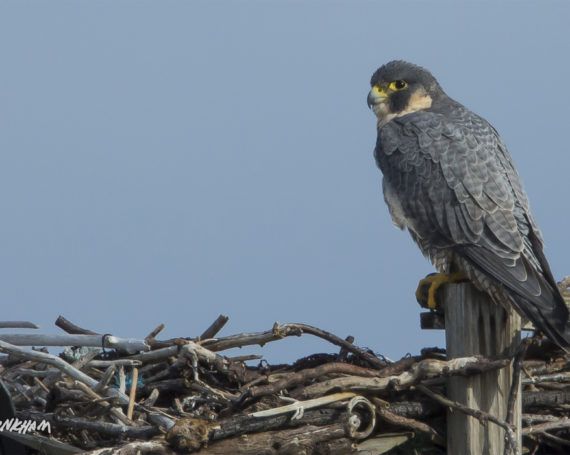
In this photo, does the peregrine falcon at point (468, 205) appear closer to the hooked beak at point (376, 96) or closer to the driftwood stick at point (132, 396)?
the hooked beak at point (376, 96)

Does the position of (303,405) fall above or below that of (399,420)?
above

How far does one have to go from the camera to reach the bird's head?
605 cm

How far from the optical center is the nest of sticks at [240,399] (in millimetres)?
3953

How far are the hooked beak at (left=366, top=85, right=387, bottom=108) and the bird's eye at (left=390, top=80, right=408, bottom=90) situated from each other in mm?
79

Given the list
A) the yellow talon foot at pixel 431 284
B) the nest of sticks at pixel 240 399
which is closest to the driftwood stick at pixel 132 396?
the nest of sticks at pixel 240 399

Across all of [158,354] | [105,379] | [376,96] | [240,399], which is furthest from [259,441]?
[376,96]

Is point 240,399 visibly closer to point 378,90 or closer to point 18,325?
point 18,325

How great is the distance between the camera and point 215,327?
5.01 metres

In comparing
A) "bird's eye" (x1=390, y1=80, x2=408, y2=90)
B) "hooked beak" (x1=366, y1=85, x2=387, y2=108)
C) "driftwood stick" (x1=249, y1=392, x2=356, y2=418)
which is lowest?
"driftwood stick" (x1=249, y1=392, x2=356, y2=418)

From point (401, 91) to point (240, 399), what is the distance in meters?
3.02

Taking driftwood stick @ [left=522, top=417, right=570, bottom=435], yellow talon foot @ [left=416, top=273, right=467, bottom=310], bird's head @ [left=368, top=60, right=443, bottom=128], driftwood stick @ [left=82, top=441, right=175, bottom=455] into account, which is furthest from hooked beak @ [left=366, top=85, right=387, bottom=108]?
driftwood stick @ [left=82, top=441, right=175, bottom=455]

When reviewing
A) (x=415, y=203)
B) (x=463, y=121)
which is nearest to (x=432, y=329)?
(x=415, y=203)

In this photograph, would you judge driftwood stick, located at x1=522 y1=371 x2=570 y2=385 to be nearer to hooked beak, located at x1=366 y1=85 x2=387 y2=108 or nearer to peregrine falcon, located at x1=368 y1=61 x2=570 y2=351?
peregrine falcon, located at x1=368 y1=61 x2=570 y2=351

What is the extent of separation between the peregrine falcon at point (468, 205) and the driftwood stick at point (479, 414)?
0.52 metres
